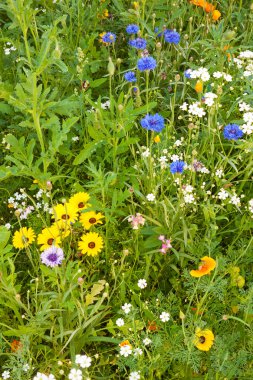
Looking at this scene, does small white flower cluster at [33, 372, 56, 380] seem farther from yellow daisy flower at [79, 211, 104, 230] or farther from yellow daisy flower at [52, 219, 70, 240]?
yellow daisy flower at [79, 211, 104, 230]

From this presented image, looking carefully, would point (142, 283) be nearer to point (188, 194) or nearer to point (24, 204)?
point (188, 194)

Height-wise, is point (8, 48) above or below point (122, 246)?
above

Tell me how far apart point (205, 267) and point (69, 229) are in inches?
19.6

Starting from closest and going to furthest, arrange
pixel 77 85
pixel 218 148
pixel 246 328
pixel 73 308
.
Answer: pixel 73 308 → pixel 246 328 → pixel 218 148 → pixel 77 85

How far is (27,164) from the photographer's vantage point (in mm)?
1871

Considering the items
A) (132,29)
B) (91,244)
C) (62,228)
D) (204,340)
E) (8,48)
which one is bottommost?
(204,340)

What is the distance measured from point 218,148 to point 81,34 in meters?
0.92

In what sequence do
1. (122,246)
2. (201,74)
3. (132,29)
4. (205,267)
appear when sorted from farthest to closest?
(132,29), (201,74), (122,246), (205,267)

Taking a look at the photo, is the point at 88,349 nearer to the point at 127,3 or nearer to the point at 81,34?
the point at 81,34

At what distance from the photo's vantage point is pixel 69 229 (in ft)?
5.88

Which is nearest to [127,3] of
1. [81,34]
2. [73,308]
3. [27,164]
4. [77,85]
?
[81,34]

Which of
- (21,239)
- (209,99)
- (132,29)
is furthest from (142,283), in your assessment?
(132,29)

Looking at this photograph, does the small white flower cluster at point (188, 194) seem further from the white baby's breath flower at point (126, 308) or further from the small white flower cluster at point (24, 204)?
the small white flower cluster at point (24, 204)

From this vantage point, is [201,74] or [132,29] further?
[132,29]
